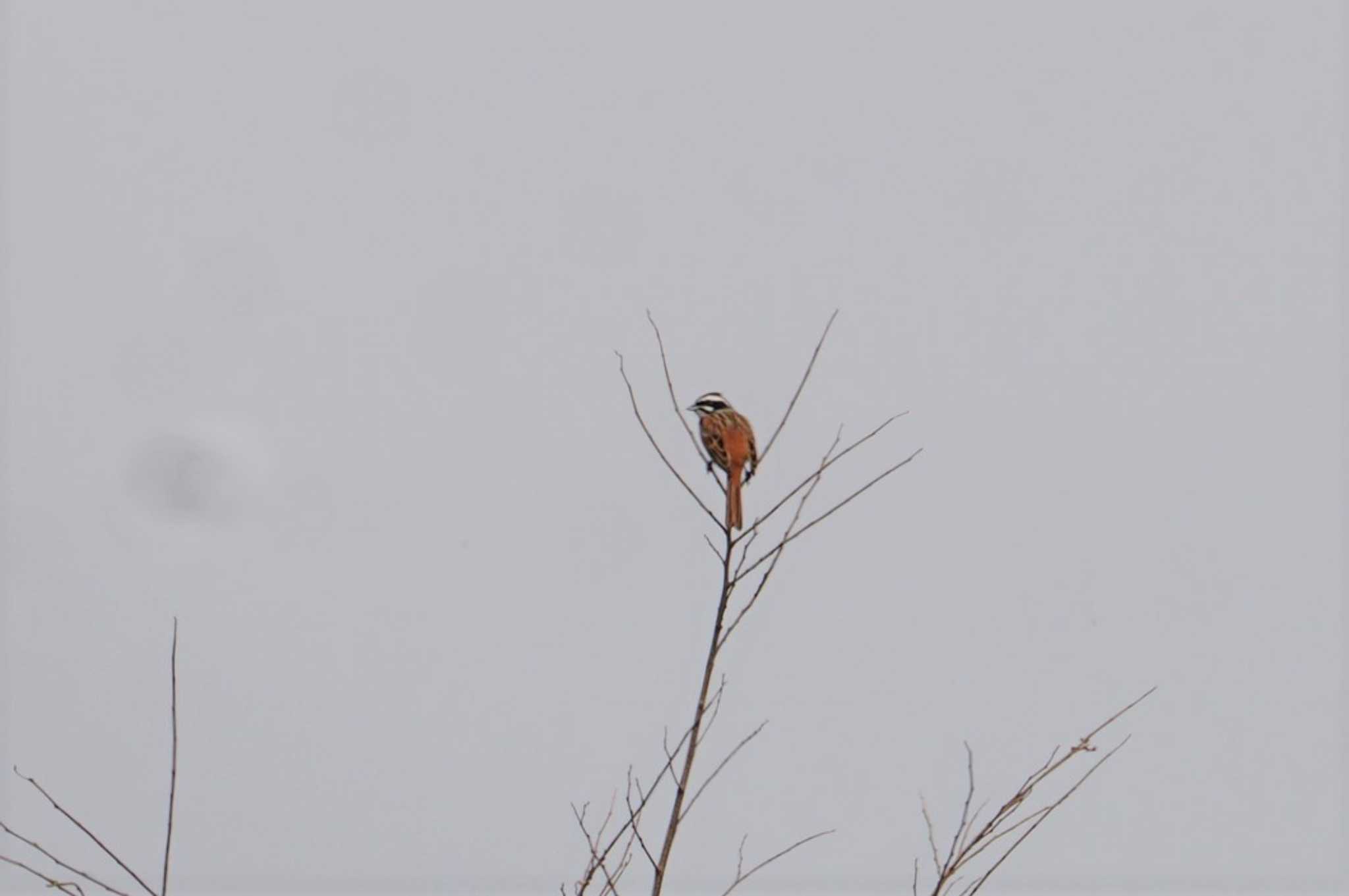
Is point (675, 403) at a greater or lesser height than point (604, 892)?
greater

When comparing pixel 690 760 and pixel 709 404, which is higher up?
pixel 709 404

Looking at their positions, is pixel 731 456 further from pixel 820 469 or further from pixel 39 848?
pixel 39 848

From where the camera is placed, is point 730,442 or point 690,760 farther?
point 730,442

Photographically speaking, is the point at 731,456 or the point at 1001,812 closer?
the point at 1001,812

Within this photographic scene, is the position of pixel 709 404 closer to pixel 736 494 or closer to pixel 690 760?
pixel 736 494

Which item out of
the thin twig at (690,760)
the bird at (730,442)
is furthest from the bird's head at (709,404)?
the thin twig at (690,760)

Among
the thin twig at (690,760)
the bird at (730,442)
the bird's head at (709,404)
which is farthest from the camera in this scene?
the bird's head at (709,404)

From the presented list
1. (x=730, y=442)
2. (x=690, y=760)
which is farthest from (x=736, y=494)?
(x=690, y=760)

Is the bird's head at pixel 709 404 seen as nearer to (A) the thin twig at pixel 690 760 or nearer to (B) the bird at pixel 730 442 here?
(B) the bird at pixel 730 442

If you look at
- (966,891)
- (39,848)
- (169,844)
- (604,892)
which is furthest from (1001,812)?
(39,848)

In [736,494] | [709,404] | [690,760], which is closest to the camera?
[690,760]

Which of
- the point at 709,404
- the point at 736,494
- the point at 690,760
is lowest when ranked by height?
the point at 690,760

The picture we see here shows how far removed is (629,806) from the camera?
5.16ft

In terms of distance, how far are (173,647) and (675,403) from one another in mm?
671
